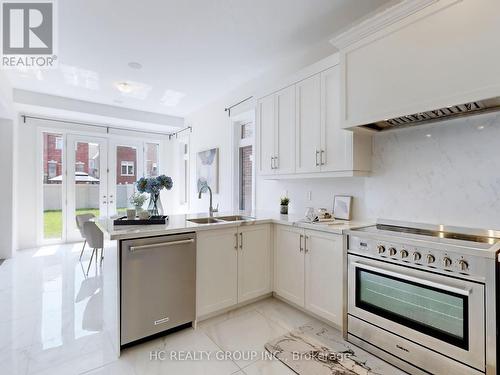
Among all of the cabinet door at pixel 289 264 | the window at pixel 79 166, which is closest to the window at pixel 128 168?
the window at pixel 79 166

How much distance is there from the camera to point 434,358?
1.59 metres

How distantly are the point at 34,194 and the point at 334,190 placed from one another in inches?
231

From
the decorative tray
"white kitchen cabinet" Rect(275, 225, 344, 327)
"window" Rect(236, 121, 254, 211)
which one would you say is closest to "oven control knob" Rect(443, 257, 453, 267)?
"white kitchen cabinet" Rect(275, 225, 344, 327)

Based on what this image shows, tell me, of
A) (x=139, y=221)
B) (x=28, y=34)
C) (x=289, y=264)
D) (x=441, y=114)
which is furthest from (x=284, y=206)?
(x=28, y=34)

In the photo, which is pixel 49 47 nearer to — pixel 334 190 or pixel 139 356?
pixel 139 356

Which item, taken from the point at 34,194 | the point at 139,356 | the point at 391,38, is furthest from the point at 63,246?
the point at 391,38

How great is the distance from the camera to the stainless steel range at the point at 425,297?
4.65 ft

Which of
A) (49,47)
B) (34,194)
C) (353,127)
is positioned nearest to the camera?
(353,127)

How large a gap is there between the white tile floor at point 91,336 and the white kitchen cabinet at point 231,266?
18cm

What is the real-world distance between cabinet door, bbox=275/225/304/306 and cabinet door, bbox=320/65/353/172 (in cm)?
75

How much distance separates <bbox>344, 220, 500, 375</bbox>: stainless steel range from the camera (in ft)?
4.65

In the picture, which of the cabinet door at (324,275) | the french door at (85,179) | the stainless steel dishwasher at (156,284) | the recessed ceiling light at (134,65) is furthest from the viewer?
the french door at (85,179)

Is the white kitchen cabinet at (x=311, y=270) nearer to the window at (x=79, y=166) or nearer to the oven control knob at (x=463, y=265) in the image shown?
the oven control knob at (x=463, y=265)

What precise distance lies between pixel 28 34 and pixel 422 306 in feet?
14.7
